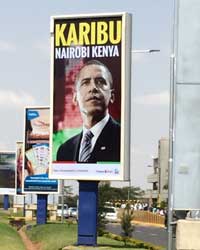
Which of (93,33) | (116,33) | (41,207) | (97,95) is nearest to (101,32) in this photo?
(93,33)

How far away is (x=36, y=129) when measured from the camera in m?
38.2

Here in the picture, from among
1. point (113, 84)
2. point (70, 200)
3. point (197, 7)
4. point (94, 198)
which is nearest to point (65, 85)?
point (113, 84)

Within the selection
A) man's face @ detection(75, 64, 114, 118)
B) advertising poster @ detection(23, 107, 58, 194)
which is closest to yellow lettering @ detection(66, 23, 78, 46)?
man's face @ detection(75, 64, 114, 118)

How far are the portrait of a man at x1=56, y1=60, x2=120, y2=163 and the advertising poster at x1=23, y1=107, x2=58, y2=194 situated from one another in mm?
15733

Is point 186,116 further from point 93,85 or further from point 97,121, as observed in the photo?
point 93,85

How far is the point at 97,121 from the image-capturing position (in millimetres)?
21547

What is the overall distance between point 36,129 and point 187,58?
31.9 meters

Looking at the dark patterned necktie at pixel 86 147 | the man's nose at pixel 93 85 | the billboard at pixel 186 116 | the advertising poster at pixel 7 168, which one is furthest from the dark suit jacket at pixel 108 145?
the advertising poster at pixel 7 168

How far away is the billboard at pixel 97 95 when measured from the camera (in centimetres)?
2149

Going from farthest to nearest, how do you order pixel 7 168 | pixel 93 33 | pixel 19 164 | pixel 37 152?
pixel 7 168
pixel 19 164
pixel 37 152
pixel 93 33

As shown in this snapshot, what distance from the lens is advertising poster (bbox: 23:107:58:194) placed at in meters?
38.1

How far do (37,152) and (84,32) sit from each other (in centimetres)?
1779

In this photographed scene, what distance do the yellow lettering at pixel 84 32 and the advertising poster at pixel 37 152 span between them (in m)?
15.9

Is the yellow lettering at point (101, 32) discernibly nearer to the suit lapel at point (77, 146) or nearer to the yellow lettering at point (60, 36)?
the yellow lettering at point (60, 36)
